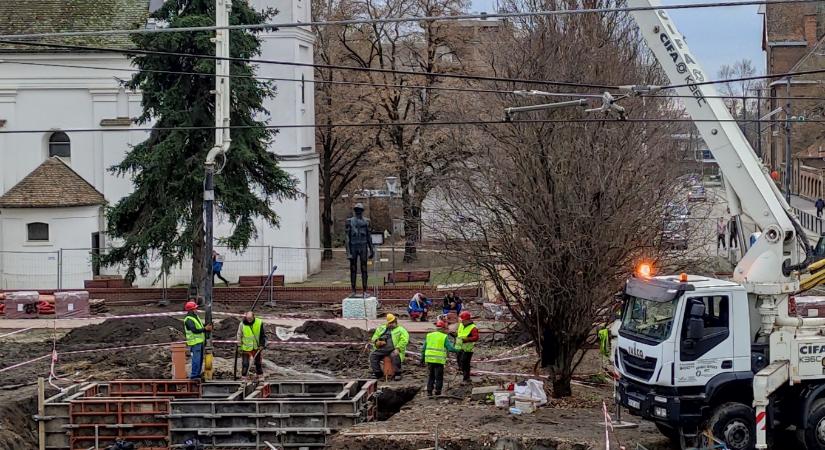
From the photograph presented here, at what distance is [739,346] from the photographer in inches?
698

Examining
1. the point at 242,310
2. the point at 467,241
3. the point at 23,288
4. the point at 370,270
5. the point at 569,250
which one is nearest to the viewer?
the point at 569,250

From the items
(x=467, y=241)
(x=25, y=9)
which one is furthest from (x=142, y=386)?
(x=25, y=9)

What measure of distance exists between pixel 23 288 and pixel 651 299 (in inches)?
1165

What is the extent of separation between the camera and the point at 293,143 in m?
45.0

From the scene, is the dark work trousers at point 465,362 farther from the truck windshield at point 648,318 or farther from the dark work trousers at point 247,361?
the truck windshield at point 648,318

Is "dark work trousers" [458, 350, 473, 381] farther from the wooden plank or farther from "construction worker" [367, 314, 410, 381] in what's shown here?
the wooden plank

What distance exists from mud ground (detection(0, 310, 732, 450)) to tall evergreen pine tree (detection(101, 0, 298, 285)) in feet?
13.5

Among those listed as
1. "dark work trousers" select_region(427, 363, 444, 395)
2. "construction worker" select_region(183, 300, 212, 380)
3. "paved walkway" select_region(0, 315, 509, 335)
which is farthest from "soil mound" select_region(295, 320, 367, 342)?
"dark work trousers" select_region(427, 363, 444, 395)

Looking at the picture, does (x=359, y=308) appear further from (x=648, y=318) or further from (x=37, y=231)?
(x=648, y=318)

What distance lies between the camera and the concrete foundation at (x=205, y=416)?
66.6 ft

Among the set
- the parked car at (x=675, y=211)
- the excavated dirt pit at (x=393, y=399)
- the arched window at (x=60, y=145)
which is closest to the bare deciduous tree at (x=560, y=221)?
the parked car at (x=675, y=211)

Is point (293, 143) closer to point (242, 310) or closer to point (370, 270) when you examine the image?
point (370, 270)

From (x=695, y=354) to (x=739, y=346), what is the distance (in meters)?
0.72

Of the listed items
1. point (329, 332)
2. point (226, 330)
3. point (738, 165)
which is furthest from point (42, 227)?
point (738, 165)
